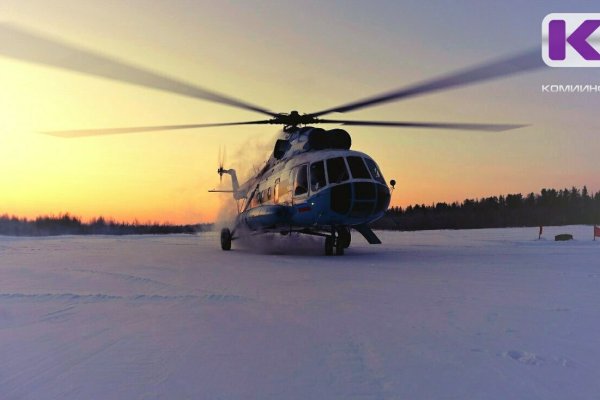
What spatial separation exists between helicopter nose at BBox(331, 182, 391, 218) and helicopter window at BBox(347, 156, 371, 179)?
226mm

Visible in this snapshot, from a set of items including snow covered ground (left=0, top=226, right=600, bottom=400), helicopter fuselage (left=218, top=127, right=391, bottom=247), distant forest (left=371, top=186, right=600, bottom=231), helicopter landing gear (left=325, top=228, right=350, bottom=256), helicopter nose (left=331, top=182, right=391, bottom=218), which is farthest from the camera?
distant forest (left=371, top=186, right=600, bottom=231)

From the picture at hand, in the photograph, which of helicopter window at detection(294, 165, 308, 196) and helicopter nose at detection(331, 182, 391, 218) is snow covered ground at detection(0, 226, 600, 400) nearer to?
helicopter nose at detection(331, 182, 391, 218)

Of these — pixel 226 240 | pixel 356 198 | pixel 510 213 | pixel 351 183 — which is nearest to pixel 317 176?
pixel 351 183

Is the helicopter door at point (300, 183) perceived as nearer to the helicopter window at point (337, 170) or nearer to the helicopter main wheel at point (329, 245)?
the helicopter window at point (337, 170)

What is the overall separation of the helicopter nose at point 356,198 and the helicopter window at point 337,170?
0.22m

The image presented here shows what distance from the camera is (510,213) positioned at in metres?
82.7

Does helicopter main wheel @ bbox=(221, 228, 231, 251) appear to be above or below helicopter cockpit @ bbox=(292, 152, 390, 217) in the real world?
below

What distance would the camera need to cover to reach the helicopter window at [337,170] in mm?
11922

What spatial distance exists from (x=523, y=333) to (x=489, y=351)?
72 cm

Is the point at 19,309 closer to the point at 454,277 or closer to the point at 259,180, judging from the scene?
the point at 454,277

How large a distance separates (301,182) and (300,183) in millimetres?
54

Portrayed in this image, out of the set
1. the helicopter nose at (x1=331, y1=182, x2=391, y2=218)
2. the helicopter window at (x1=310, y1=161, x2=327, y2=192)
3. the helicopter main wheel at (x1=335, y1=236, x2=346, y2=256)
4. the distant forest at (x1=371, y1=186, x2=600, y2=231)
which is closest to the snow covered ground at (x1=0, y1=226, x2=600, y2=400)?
the helicopter nose at (x1=331, y1=182, x2=391, y2=218)

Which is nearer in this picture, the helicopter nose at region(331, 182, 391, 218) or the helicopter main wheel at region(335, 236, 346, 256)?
the helicopter nose at region(331, 182, 391, 218)

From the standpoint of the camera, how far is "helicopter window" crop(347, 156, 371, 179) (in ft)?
39.1
